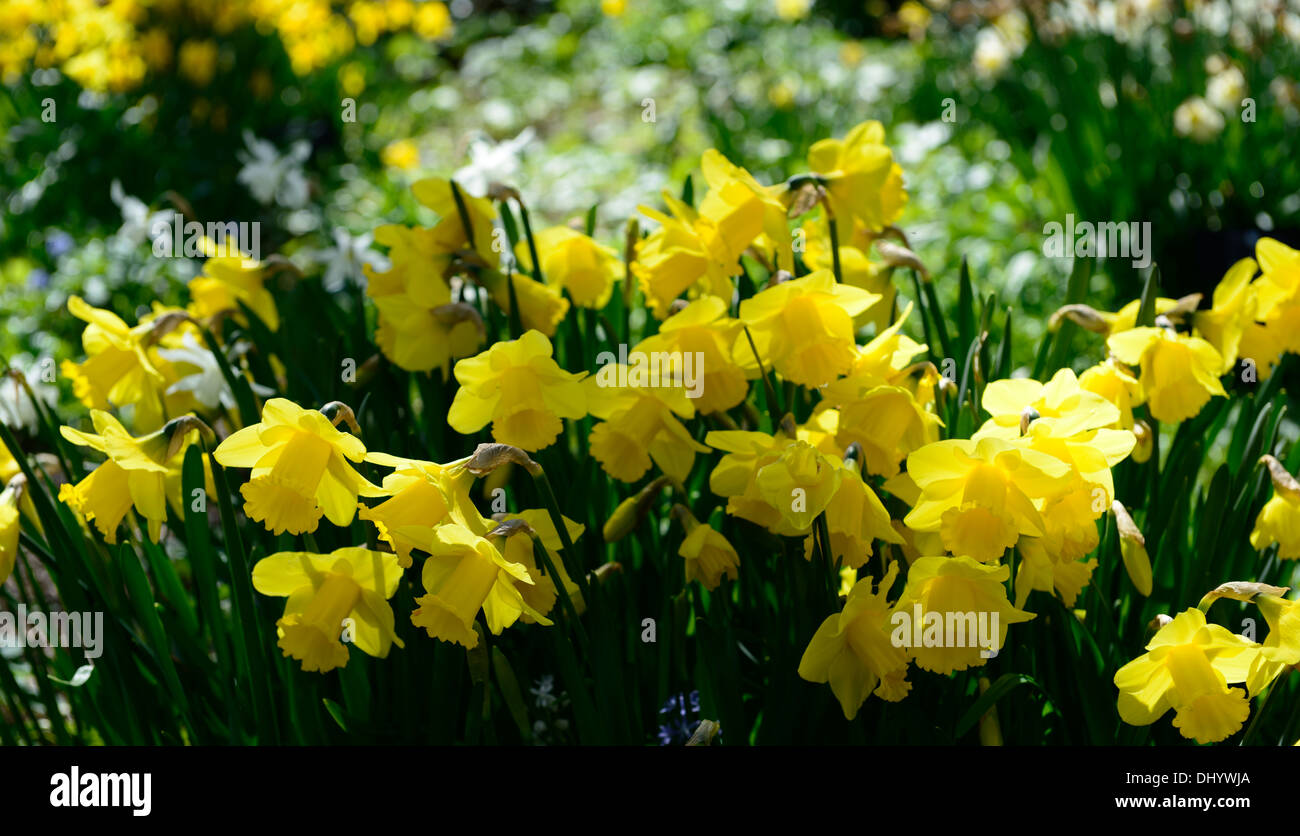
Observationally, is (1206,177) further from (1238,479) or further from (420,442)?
(420,442)

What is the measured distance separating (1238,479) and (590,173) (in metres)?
3.73

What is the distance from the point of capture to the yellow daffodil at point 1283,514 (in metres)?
1.46

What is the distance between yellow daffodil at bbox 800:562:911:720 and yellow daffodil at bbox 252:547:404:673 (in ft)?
1.65

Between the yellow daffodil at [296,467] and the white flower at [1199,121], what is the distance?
3182 mm

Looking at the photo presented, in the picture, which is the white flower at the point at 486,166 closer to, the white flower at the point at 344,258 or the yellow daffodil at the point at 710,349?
the white flower at the point at 344,258

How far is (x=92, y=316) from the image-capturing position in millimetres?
1775

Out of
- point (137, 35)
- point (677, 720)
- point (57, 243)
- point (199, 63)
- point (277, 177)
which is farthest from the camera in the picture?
point (137, 35)

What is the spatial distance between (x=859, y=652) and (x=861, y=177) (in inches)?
31.5

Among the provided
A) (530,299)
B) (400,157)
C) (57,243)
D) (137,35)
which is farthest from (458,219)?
(137,35)

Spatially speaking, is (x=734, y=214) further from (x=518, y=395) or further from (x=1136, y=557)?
(x=1136, y=557)

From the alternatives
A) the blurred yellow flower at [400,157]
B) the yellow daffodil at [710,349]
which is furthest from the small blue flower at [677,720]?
the blurred yellow flower at [400,157]

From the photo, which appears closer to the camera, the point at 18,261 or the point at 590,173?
the point at 18,261

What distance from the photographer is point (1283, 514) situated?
4.82 ft

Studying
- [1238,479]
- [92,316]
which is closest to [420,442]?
[92,316]
